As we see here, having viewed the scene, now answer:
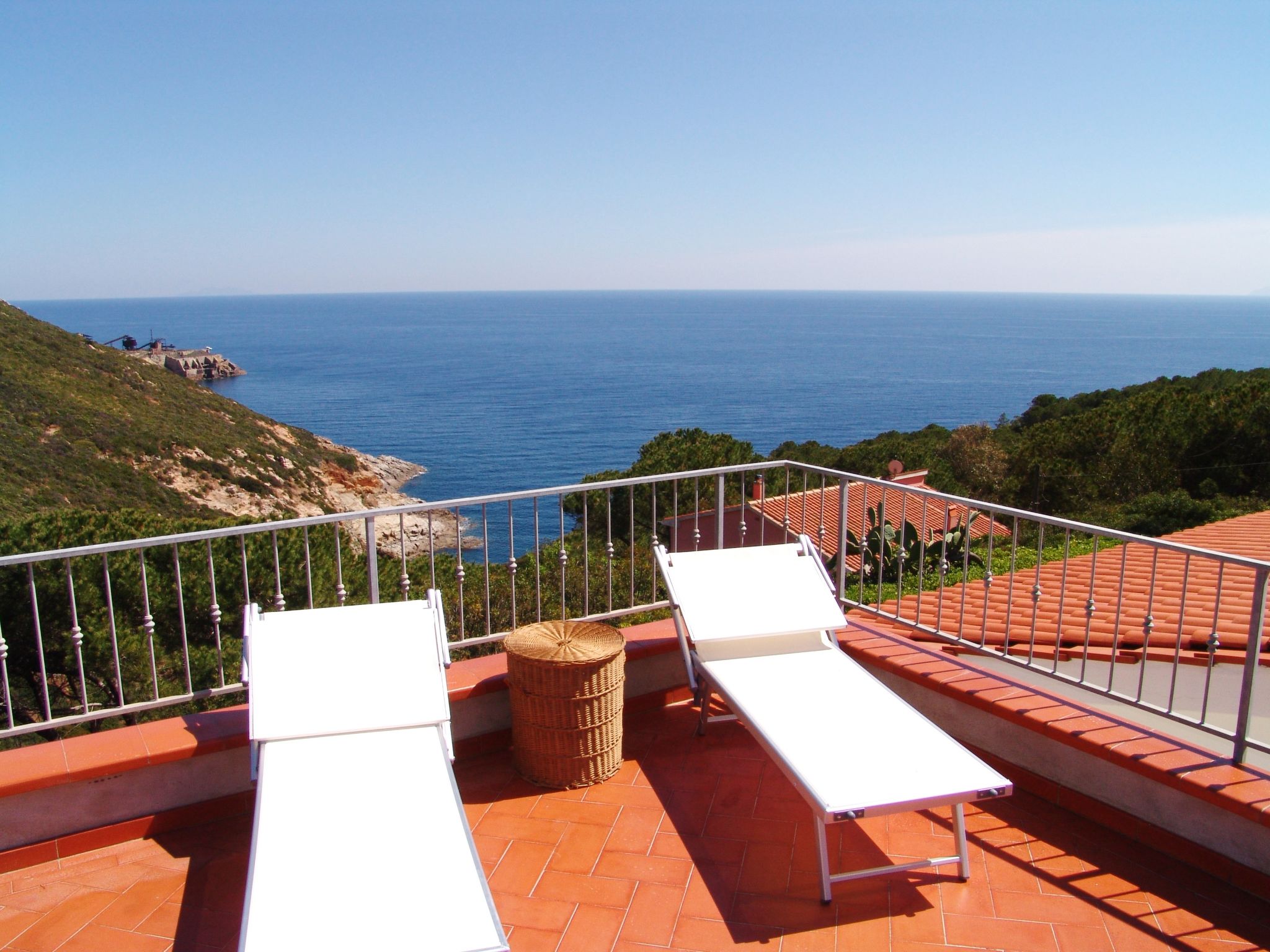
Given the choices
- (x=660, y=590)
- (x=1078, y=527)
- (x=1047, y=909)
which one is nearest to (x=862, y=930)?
(x=1047, y=909)

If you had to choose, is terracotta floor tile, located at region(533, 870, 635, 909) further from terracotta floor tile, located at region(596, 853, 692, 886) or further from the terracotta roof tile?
the terracotta roof tile

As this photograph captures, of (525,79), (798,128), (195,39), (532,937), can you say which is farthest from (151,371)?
(532,937)

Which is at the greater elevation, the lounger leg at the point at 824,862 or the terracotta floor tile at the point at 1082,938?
the lounger leg at the point at 824,862

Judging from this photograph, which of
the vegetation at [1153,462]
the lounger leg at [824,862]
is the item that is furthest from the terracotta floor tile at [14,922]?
the vegetation at [1153,462]

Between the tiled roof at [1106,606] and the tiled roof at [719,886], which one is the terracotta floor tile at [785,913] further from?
the tiled roof at [1106,606]

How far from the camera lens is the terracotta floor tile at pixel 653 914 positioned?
8.73 feet

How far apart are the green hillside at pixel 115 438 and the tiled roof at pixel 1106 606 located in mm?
20453

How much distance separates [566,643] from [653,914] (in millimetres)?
Answer: 1231

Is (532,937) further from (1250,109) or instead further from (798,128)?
(798,128)

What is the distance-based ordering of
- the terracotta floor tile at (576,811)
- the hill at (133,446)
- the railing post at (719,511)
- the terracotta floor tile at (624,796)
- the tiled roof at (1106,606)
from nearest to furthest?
the terracotta floor tile at (576,811) < the terracotta floor tile at (624,796) < the tiled roof at (1106,606) < the railing post at (719,511) < the hill at (133,446)

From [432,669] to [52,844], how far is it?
1461 millimetres

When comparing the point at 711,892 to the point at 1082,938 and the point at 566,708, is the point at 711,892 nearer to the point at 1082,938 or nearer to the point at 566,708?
the point at 566,708

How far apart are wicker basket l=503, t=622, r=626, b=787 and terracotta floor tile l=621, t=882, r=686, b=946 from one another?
76 centimetres

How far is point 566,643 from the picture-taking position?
3.71 m
